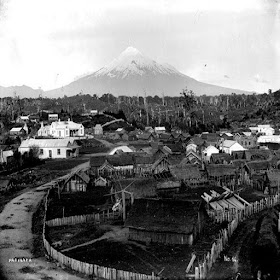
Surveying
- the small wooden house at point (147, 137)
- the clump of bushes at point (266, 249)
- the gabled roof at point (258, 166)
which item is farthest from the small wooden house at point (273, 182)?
the small wooden house at point (147, 137)

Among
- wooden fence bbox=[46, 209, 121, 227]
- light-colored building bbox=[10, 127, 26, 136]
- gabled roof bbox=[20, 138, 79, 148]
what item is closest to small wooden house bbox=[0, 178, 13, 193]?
wooden fence bbox=[46, 209, 121, 227]

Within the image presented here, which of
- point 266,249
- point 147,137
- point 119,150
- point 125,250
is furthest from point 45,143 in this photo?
point 266,249

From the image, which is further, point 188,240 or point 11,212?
point 11,212

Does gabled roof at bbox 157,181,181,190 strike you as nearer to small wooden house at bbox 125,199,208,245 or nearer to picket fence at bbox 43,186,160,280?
small wooden house at bbox 125,199,208,245

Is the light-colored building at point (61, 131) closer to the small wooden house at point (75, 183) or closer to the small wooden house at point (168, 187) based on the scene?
the small wooden house at point (75, 183)

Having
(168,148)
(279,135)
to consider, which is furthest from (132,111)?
(168,148)

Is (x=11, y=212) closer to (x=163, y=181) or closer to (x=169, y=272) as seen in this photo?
(x=163, y=181)

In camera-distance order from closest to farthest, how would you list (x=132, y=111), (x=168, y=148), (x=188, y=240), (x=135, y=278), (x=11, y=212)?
(x=135, y=278), (x=188, y=240), (x=11, y=212), (x=168, y=148), (x=132, y=111)
